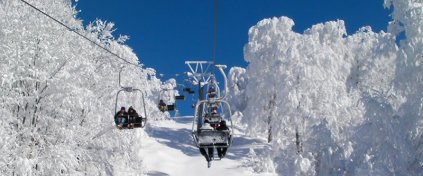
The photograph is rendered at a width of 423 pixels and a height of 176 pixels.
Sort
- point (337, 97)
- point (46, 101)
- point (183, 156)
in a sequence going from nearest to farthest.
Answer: point (46, 101) → point (337, 97) → point (183, 156)

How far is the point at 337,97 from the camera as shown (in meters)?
30.9

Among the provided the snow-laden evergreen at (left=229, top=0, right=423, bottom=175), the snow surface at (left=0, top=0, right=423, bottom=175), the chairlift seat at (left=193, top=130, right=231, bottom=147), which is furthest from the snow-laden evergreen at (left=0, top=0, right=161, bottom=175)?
the snow-laden evergreen at (left=229, top=0, right=423, bottom=175)

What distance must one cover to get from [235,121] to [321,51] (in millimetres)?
18370

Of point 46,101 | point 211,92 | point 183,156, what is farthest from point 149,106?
point 211,92

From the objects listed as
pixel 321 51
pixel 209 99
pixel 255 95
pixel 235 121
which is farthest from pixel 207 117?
pixel 235 121

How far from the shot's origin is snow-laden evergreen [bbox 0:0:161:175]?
655 inches

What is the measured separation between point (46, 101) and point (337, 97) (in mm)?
18454

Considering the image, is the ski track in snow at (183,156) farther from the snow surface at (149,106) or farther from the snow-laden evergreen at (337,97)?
the snow-laden evergreen at (337,97)

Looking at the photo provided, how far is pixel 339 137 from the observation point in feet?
85.7

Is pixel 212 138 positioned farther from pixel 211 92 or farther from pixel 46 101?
pixel 46 101

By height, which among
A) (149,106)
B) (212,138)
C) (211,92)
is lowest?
(212,138)

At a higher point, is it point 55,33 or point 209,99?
point 55,33

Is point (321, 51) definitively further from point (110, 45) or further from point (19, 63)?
point (19, 63)

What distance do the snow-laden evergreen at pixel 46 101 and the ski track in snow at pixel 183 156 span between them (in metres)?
11.2
